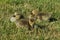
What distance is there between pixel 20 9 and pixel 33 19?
1.04m

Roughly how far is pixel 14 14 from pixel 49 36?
147cm

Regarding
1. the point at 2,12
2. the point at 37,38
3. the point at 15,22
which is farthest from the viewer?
the point at 2,12

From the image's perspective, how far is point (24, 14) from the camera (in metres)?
9.18

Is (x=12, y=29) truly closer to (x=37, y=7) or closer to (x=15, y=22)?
(x=15, y=22)

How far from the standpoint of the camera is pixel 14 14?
8953mm

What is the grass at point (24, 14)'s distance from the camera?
7.98 metres

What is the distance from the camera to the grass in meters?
7.98

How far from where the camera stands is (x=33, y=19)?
865 centimetres

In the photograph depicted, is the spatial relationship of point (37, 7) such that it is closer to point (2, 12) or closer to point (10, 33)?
point (2, 12)

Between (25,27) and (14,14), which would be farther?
(14,14)

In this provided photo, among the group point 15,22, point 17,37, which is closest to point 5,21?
point 15,22

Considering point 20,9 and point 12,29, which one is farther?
point 20,9

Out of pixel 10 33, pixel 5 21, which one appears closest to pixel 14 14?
pixel 5 21

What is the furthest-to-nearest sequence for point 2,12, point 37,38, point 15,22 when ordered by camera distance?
point 2,12 < point 15,22 < point 37,38
